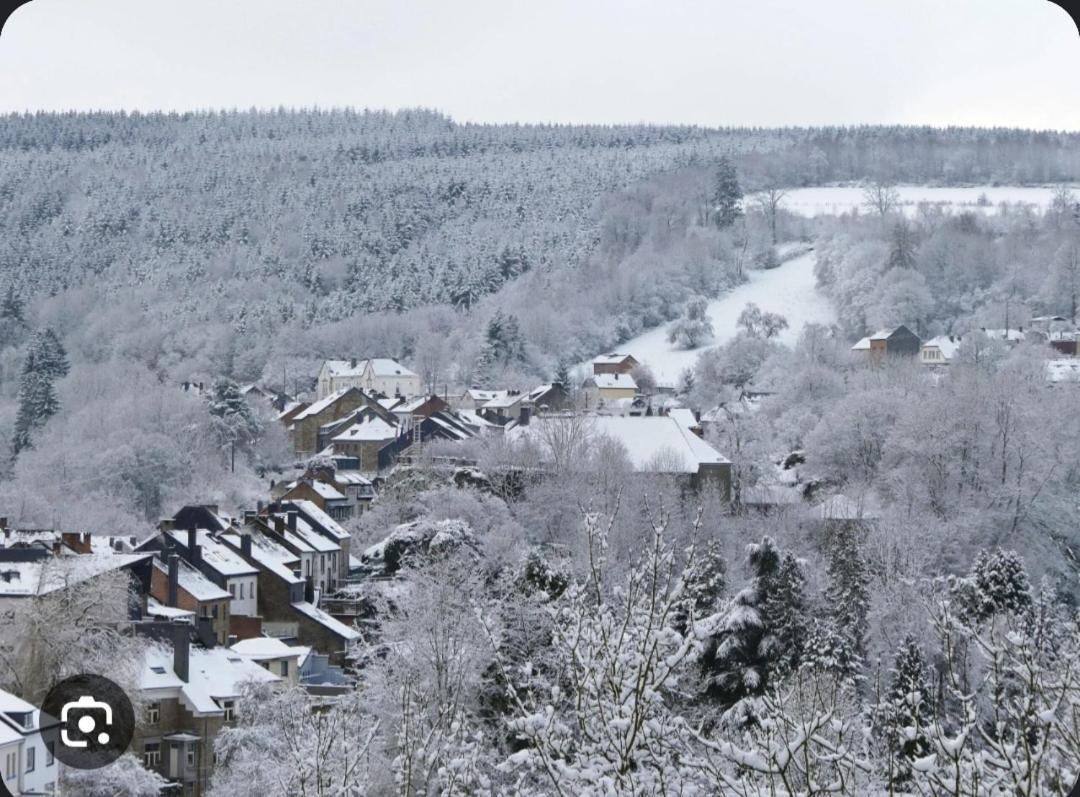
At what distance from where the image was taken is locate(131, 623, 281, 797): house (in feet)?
52.3

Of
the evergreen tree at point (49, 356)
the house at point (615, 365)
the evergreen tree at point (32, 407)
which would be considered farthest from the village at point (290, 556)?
the evergreen tree at point (49, 356)

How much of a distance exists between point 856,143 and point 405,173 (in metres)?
28.7

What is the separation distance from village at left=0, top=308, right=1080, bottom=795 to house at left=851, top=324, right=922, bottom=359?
199 centimetres

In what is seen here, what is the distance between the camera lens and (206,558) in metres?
23.9

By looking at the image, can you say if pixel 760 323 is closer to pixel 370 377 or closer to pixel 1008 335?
pixel 1008 335

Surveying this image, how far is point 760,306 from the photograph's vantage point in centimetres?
7300

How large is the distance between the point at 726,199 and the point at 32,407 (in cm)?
4443

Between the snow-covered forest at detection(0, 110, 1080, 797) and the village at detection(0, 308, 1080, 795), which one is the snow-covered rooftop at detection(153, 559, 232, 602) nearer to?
the village at detection(0, 308, 1080, 795)

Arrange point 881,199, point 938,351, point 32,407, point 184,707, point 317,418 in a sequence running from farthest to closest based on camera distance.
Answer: point 881,199 < point 938,351 < point 317,418 < point 32,407 < point 184,707

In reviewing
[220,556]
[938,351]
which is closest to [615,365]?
[938,351]

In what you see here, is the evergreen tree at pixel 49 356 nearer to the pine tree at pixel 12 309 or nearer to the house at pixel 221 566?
the pine tree at pixel 12 309

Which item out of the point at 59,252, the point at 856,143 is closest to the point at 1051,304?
the point at 856,143

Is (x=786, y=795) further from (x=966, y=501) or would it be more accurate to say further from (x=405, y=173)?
(x=405, y=173)

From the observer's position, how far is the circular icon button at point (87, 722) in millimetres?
4641
